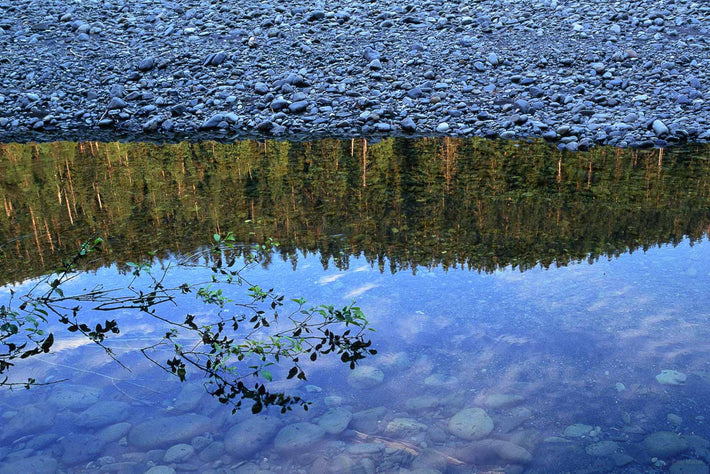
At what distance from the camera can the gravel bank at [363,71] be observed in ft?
39.4

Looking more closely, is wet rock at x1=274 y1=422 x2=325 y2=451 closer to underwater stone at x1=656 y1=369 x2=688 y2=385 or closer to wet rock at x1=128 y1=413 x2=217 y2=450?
wet rock at x1=128 y1=413 x2=217 y2=450

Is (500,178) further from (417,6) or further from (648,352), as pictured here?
(417,6)

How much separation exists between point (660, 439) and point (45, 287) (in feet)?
15.2

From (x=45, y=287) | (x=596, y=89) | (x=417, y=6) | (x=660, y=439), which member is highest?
(x=417, y=6)

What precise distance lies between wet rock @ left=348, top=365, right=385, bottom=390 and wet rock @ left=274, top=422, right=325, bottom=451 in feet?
1.49

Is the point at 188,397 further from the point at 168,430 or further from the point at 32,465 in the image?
the point at 32,465

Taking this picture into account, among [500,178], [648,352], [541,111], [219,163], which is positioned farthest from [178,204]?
[541,111]

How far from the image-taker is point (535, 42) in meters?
14.2

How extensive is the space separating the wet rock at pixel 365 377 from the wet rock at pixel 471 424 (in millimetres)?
560

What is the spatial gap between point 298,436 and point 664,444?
6.22 ft

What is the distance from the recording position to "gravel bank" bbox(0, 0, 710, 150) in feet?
39.4

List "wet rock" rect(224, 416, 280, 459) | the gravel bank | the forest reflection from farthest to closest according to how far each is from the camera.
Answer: the gravel bank
the forest reflection
"wet rock" rect(224, 416, 280, 459)

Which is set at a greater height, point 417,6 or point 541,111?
point 417,6

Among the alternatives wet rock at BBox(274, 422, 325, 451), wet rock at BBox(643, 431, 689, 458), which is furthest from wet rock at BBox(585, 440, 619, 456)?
wet rock at BBox(274, 422, 325, 451)
